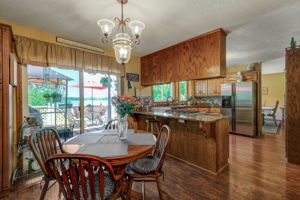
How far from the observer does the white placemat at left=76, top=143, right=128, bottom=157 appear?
50.8 inches

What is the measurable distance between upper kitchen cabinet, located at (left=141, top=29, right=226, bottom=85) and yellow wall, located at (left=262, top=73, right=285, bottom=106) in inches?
275

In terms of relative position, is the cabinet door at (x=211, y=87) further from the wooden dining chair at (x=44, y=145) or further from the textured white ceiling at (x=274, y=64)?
the wooden dining chair at (x=44, y=145)

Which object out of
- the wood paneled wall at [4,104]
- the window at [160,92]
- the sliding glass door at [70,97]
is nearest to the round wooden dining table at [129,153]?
the wood paneled wall at [4,104]

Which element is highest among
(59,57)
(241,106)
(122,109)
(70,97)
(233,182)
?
(59,57)

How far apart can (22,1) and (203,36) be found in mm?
2931

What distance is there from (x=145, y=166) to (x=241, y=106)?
4298 mm

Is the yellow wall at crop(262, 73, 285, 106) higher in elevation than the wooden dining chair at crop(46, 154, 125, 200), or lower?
higher

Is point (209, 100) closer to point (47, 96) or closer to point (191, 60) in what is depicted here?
point (191, 60)

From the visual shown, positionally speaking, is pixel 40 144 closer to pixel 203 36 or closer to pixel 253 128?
pixel 203 36

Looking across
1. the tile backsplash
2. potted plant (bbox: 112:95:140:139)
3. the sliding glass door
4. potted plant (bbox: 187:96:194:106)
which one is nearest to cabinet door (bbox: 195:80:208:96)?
the tile backsplash

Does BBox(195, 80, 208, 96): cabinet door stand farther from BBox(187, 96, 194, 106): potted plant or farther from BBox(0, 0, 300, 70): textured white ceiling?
BBox(0, 0, 300, 70): textured white ceiling

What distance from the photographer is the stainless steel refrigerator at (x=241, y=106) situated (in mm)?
4383

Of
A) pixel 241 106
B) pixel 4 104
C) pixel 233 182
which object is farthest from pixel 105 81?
pixel 241 106

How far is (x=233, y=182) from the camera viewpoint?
2051 millimetres
